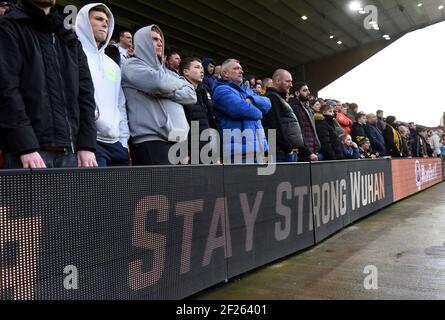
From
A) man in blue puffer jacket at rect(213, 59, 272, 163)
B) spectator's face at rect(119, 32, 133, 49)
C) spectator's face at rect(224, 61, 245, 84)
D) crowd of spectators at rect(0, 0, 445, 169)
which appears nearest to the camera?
crowd of spectators at rect(0, 0, 445, 169)

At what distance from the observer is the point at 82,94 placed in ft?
8.18

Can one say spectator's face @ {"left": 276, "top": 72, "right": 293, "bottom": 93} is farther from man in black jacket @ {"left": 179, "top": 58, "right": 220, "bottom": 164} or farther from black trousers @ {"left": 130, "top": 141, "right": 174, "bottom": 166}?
black trousers @ {"left": 130, "top": 141, "right": 174, "bottom": 166}

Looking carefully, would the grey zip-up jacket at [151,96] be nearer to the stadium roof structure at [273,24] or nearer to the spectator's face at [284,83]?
the spectator's face at [284,83]

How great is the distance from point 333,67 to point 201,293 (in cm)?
2128

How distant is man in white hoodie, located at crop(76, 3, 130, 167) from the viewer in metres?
2.79

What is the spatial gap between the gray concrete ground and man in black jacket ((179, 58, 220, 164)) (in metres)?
1.12

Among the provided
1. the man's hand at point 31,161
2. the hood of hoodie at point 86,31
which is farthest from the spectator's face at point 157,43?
the man's hand at point 31,161

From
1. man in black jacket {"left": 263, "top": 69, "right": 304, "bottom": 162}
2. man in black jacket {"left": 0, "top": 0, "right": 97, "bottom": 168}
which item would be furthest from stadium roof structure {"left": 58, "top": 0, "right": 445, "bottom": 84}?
man in black jacket {"left": 0, "top": 0, "right": 97, "bottom": 168}

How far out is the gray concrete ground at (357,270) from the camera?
2963 millimetres

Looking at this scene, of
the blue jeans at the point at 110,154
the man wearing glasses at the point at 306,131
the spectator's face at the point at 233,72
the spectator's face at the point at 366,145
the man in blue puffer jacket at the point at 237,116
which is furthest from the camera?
the spectator's face at the point at 366,145

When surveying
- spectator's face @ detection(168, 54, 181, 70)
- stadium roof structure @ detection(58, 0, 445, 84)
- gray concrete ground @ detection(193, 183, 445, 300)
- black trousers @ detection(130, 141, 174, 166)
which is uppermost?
stadium roof structure @ detection(58, 0, 445, 84)

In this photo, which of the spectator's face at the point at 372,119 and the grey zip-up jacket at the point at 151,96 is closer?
the grey zip-up jacket at the point at 151,96

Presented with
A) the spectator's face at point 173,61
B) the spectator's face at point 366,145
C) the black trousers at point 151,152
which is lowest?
the black trousers at point 151,152

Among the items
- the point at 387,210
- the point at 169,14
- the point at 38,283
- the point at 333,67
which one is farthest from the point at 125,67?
the point at 333,67
